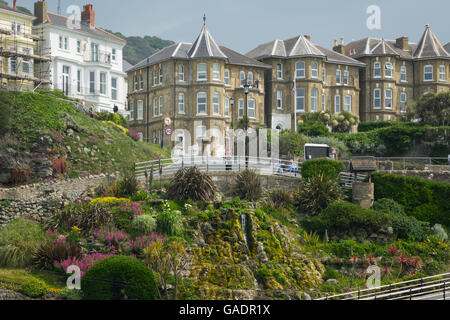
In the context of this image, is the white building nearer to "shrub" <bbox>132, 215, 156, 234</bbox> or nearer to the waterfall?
"shrub" <bbox>132, 215, 156, 234</bbox>

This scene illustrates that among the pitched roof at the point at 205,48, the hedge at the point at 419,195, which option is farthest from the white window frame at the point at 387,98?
the hedge at the point at 419,195

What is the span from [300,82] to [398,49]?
15.0 metres

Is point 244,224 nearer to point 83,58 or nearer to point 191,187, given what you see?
point 191,187

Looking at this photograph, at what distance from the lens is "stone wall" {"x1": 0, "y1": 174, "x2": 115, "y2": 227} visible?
34.5 meters

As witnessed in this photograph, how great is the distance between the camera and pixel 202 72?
61.7 metres

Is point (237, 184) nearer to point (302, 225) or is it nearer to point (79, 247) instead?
point (302, 225)

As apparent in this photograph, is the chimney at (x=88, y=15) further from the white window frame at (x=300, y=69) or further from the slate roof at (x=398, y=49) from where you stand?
the slate roof at (x=398, y=49)

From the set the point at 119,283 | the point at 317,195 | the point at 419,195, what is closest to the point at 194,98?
the point at 317,195

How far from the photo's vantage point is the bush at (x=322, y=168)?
42.4 metres

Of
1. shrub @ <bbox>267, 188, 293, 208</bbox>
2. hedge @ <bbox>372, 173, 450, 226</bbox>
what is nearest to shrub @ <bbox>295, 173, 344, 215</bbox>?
shrub @ <bbox>267, 188, 293, 208</bbox>

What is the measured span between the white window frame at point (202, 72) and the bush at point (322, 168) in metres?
20.9

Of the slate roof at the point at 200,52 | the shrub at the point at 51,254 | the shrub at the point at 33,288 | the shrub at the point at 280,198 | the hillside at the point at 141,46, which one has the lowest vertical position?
the shrub at the point at 33,288

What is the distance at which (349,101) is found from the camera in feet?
233
